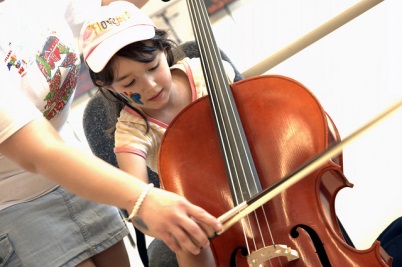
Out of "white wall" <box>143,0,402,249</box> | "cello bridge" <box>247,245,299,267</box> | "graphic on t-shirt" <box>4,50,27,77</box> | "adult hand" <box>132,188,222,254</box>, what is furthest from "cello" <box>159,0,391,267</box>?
"white wall" <box>143,0,402,249</box>

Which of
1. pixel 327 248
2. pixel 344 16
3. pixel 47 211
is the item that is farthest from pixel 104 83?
pixel 344 16

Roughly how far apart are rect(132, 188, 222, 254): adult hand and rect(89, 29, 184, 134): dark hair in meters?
0.40

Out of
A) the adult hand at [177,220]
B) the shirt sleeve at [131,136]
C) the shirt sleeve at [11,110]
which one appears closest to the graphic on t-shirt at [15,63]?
the shirt sleeve at [11,110]

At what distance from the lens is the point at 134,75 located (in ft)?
3.44

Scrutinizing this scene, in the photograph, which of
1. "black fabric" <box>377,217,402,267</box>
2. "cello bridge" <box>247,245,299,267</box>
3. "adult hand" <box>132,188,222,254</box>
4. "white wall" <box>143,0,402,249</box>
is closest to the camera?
"adult hand" <box>132,188,222,254</box>

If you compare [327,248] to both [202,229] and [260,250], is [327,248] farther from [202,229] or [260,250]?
[202,229]

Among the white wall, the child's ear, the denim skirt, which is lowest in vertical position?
the white wall

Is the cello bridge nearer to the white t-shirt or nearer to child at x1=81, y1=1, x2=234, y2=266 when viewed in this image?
child at x1=81, y1=1, x2=234, y2=266

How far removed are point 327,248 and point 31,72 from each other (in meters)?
0.58

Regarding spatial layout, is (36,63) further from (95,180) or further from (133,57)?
(95,180)

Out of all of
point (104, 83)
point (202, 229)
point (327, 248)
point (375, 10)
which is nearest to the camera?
point (202, 229)

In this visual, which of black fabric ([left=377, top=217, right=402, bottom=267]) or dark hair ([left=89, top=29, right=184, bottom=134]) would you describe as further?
black fabric ([left=377, top=217, right=402, bottom=267])

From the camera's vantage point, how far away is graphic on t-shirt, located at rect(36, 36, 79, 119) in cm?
101

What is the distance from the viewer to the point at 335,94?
196 cm
